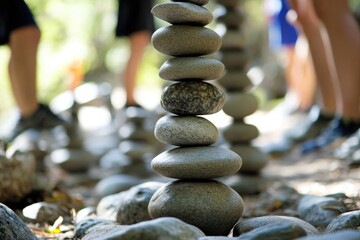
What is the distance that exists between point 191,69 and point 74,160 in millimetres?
2711

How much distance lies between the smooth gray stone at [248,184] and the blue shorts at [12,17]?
1.97 meters

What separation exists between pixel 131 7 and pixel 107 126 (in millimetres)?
2216

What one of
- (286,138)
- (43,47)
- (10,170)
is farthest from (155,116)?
(43,47)

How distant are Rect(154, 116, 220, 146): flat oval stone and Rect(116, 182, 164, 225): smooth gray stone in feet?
1.25

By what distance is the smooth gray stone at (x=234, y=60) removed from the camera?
3.92 meters

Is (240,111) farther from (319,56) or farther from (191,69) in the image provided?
(319,56)

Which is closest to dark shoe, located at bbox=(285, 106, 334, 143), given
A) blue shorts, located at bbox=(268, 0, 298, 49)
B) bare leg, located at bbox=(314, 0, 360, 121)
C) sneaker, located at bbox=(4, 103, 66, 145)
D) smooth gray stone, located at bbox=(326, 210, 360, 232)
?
bare leg, located at bbox=(314, 0, 360, 121)

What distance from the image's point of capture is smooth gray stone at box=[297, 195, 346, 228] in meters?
2.65

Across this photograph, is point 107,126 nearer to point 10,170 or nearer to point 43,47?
point 10,170

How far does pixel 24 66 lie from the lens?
470 cm

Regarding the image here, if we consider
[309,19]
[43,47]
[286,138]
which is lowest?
[43,47]

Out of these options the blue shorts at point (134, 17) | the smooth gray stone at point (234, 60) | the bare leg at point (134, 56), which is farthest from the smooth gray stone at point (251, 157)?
the blue shorts at point (134, 17)

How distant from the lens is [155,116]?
216 inches

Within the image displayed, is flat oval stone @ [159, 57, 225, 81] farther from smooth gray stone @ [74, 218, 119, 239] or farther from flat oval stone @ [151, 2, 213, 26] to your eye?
smooth gray stone @ [74, 218, 119, 239]
